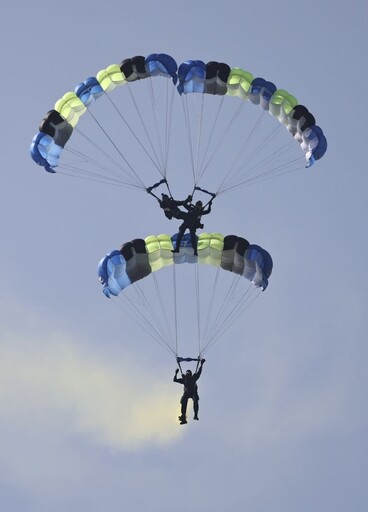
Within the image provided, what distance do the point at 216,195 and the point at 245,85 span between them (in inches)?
140

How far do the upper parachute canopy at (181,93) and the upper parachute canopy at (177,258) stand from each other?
9.38 ft

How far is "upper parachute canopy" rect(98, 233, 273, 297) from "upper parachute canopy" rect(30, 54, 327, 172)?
2.86 meters

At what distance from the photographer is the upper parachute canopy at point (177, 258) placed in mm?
27281

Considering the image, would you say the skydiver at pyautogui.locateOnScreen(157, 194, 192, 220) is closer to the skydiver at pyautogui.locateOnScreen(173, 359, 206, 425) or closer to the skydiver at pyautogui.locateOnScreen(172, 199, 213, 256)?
the skydiver at pyautogui.locateOnScreen(172, 199, 213, 256)

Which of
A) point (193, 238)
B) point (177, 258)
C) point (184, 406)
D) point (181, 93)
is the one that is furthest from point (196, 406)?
point (181, 93)

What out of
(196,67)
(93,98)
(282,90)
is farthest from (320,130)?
(93,98)

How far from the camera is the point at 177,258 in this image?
92.3 ft

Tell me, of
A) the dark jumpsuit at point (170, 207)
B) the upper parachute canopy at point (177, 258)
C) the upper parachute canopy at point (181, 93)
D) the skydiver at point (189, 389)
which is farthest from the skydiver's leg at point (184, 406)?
the upper parachute canopy at point (181, 93)

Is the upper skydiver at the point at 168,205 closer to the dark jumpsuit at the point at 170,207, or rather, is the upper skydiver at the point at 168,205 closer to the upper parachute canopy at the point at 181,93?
the dark jumpsuit at the point at 170,207

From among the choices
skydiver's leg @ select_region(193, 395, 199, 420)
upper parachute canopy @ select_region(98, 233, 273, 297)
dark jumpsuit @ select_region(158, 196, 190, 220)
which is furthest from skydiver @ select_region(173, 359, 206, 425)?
dark jumpsuit @ select_region(158, 196, 190, 220)

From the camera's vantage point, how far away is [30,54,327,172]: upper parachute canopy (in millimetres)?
28031

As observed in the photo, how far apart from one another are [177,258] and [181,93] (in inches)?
161

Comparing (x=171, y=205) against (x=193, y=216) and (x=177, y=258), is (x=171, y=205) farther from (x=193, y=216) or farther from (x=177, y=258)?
(x=177, y=258)

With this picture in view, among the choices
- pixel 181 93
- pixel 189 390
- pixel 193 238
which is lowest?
pixel 189 390
